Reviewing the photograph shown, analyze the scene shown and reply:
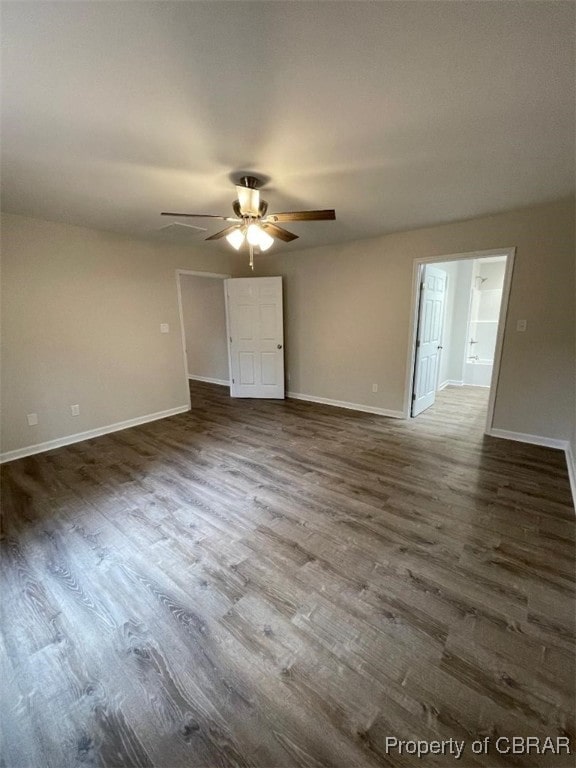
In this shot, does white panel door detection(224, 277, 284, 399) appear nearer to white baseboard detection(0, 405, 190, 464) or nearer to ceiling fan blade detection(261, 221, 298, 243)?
white baseboard detection(0, 405, 190, 464)

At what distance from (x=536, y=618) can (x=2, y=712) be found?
7.70ft

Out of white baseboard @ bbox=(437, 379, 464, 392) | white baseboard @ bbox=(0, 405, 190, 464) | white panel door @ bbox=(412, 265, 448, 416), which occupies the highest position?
white panel door @ bbox=(412, 265, 448, 416)

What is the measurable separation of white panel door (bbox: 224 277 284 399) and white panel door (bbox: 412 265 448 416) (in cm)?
218

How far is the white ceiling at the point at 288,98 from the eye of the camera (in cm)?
110

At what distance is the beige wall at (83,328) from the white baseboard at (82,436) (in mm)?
57

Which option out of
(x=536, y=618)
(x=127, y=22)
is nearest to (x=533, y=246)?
(x=536, y=618)

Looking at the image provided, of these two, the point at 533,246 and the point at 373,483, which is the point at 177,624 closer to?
the point at 373,483

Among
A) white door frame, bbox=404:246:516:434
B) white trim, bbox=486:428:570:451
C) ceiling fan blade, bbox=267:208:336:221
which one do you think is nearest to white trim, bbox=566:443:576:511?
white trim, bbox=486:428:570:451

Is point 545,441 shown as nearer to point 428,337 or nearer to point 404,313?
point 428,337

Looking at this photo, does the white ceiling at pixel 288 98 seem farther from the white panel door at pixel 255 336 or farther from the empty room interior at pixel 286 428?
the white panel door at pixel 255 336

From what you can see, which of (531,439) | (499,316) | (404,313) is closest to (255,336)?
(404,313)

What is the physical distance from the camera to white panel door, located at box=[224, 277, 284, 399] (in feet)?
16.5

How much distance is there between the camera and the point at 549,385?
3182 millimetres

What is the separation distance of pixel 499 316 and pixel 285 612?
3.50 m
